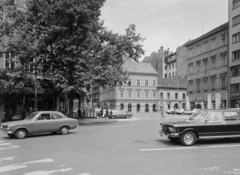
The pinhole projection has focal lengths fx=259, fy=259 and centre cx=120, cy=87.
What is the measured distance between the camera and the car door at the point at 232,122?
11.6 metres

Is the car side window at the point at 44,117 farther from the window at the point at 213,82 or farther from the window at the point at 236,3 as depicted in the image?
the window at the point at 213,82

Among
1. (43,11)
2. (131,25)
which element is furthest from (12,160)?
(131,25)

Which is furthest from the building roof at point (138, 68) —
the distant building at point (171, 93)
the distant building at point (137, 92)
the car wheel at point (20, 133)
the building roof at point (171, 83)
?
the car wheel at point (20, 133)

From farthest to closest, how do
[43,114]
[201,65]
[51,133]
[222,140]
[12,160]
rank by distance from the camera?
1. [201,65]
2. [51,133]
3. [43,114]
4. [222,140]
5. [12,160]

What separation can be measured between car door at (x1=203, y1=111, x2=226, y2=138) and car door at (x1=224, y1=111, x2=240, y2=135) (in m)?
0.20

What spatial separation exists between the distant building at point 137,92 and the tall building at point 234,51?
118 feet

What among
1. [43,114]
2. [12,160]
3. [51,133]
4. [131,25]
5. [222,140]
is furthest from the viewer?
[131,25]

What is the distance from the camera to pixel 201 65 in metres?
55.9

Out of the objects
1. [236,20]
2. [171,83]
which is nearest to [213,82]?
[236,20]

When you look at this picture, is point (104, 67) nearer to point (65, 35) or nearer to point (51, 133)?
point (65, 35)

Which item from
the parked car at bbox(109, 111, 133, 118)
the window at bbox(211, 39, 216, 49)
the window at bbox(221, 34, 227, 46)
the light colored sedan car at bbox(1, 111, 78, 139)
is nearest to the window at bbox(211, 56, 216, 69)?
the window at bbox(211, 39, 216, 49)

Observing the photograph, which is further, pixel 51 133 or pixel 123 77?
pixel 123 77

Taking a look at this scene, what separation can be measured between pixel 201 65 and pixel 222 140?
45.6m

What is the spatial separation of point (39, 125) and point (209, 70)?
147 ft
